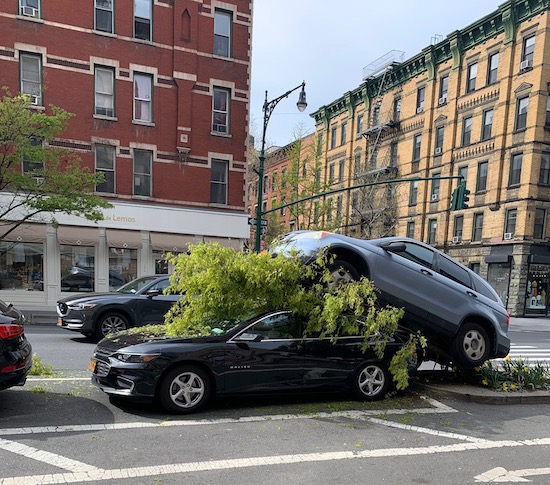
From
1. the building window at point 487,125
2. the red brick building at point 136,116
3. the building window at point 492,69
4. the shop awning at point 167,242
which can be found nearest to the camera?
the red brick building at point 136,116

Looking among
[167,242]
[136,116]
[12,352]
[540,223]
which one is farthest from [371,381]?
[540,223]

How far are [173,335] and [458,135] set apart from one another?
3020cm

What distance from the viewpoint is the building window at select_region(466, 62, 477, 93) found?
29797 millimetres

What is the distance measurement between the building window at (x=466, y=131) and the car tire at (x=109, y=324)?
27.5m

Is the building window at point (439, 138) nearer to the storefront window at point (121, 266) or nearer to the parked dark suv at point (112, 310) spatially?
the storefront window at point (121, 266)

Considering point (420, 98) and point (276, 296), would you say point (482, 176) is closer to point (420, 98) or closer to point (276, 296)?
point (420, 98)

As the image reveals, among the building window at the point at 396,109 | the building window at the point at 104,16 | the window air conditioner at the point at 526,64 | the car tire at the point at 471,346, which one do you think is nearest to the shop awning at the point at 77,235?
the building window at the point at 104,16

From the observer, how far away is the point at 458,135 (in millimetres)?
30766

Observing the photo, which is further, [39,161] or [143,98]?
[143,98]

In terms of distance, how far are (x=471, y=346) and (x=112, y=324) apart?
720 centimetres

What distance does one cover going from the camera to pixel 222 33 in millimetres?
20766

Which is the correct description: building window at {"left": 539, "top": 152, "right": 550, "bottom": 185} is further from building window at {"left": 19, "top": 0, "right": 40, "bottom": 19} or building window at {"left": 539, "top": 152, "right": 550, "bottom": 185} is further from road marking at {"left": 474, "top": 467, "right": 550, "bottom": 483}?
building window at {"left": 19, "top": 0, "right": 40, "bottom": 19}

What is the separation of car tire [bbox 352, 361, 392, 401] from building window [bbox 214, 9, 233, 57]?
60.5 feet

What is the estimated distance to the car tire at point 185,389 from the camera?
5113 mm
